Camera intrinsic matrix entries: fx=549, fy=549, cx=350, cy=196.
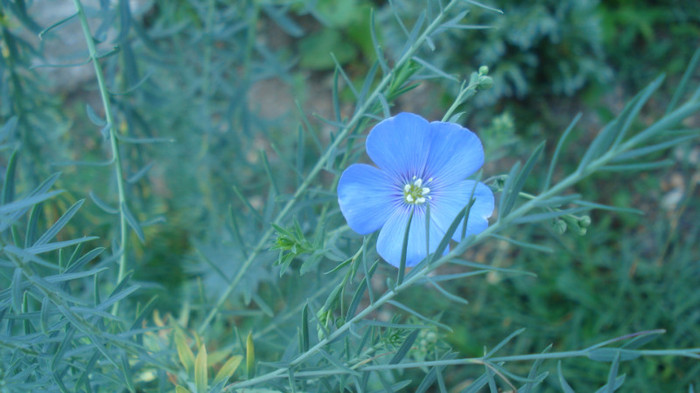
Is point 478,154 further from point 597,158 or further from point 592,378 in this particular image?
point 592,378

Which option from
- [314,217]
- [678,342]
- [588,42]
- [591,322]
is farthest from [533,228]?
[314,217]

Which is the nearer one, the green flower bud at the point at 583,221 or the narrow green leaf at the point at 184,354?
the green flower bud at the point at 583,221

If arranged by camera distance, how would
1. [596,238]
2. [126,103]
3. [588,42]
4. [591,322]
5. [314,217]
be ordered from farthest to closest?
[588,42], [596,238], [591,322], [126,103], [314,217]

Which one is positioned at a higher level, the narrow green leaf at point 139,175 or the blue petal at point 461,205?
the blue petal at point 461,205

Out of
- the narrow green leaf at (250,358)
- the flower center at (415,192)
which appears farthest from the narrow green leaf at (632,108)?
the narrow green leaf at (250,358)

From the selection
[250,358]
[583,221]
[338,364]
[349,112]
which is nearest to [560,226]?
[583,221]

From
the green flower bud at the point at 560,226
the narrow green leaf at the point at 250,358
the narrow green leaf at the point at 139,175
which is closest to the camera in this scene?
the green flower bud at the point at 560,226

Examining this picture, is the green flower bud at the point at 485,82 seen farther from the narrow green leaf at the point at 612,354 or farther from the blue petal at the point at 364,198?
the narrow green leaf at the point at 612,354

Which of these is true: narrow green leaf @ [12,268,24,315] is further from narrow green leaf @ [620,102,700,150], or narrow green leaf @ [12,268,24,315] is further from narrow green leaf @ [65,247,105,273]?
narrow green leaf @ [620,102,700,150]
